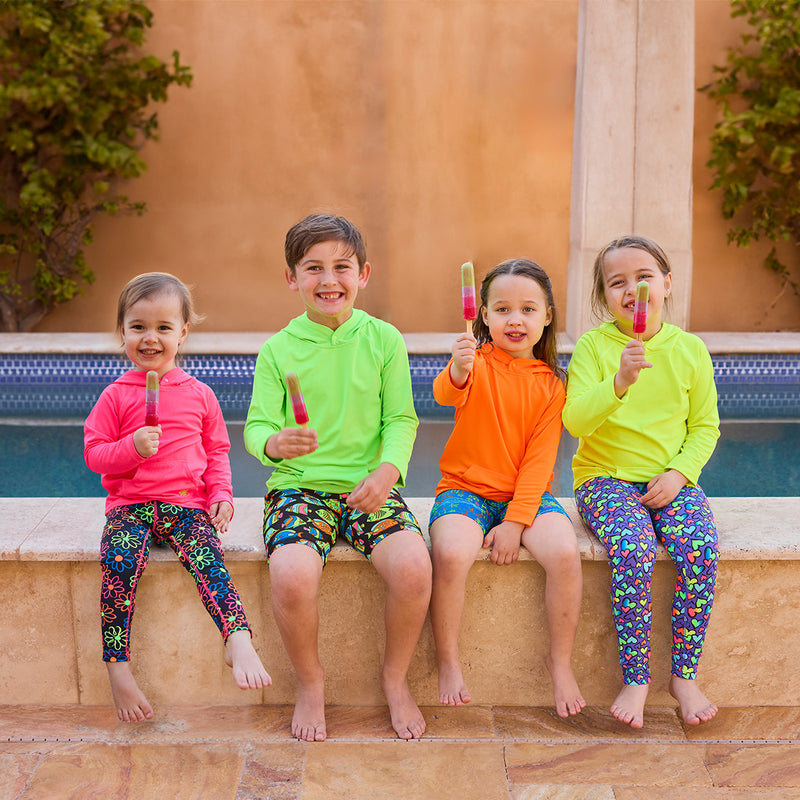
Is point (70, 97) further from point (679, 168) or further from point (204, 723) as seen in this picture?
point (204, 723)

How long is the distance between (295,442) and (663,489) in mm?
970

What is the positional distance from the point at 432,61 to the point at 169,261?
2634mm

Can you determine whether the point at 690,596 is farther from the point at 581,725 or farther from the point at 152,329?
the point at 152,329

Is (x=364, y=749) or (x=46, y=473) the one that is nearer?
(x=364, y=749)

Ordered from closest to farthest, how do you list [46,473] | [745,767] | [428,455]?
[745,767], [46,473], [428,455]

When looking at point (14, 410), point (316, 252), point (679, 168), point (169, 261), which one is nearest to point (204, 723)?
point (316, 252)

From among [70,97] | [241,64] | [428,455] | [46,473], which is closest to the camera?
[46,473]

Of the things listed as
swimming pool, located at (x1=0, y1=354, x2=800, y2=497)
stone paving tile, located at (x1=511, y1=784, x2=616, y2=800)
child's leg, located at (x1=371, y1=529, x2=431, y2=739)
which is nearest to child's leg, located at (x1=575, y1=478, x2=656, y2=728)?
stone paving tile, located at (x1=511, y1=784, x2=616, y2=800)

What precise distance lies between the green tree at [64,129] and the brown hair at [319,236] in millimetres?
4559

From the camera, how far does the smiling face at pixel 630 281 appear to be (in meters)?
2.46

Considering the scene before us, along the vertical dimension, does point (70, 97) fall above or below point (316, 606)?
above

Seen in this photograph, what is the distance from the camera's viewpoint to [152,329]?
236 cm

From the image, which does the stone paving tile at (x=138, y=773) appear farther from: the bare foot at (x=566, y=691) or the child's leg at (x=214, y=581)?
the bare foot at (x=566, y=691)

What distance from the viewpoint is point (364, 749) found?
7.11 feet
